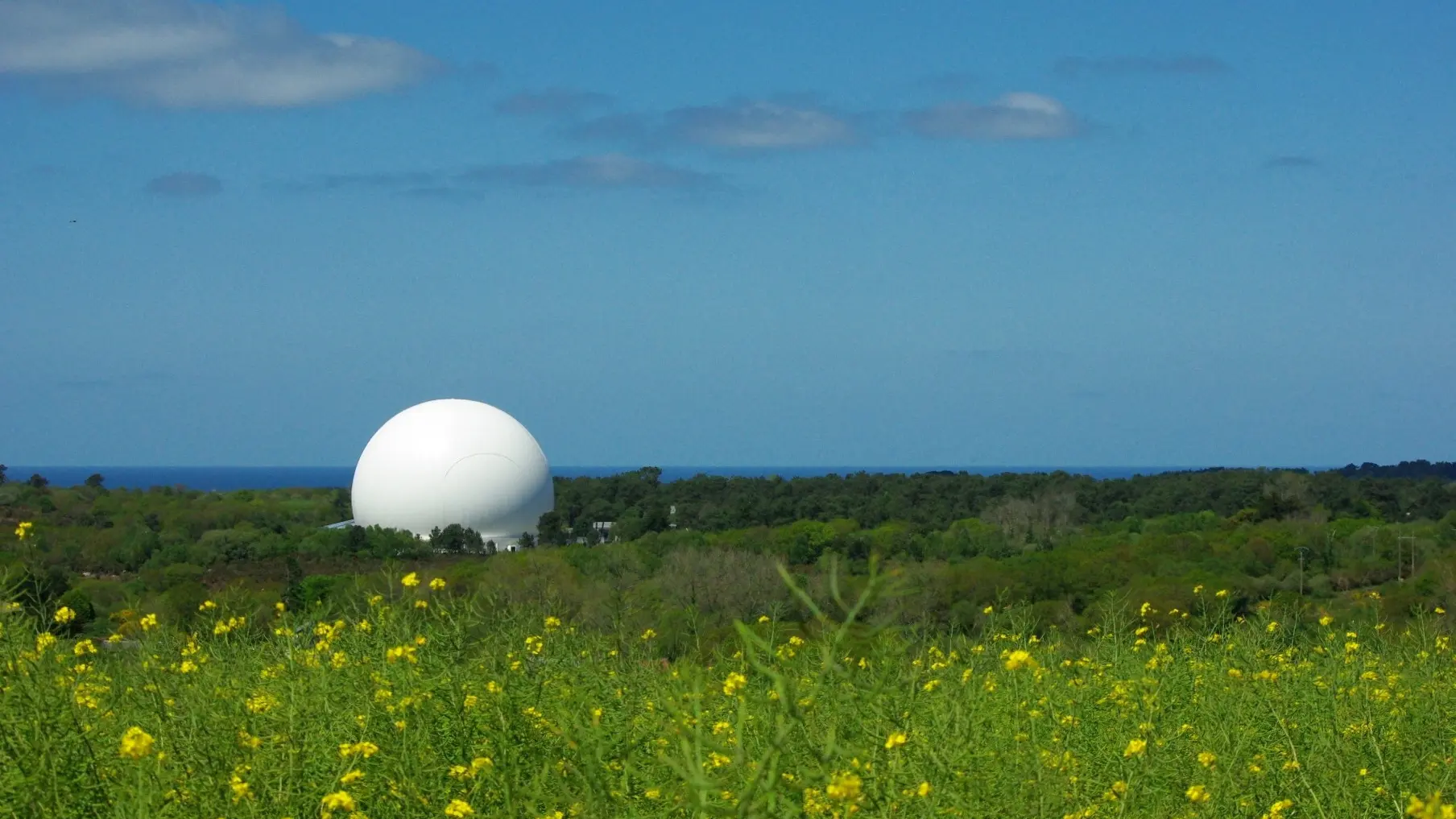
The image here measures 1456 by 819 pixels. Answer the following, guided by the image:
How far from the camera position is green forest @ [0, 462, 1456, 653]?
14.8m

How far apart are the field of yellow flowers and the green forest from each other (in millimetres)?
550

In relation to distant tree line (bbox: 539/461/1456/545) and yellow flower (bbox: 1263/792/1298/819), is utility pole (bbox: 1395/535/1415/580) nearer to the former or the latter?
distant tree line (bbox: 539/461/1456/545)

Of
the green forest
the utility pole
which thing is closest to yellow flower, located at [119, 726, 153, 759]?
the green forest

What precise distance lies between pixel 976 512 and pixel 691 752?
104ft

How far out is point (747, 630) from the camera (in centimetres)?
179

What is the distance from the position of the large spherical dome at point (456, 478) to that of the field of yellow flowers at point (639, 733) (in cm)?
2681

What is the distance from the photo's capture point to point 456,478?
33406 mm

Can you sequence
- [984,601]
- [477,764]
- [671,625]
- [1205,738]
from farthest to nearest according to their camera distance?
1. [984,601]
2. [671,625]
3. [1205,738]
4. [477,764]

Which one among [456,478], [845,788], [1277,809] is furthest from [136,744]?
[456,478]

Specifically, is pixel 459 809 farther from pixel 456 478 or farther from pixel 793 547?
pixel 456 478

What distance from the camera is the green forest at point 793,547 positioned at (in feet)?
48.4

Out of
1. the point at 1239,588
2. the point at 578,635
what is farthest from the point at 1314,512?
the point at 578,635

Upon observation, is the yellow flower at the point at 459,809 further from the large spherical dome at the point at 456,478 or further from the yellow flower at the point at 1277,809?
the large spherical dome at the point at 456,478

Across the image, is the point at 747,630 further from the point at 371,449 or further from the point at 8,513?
the point at 371,449
